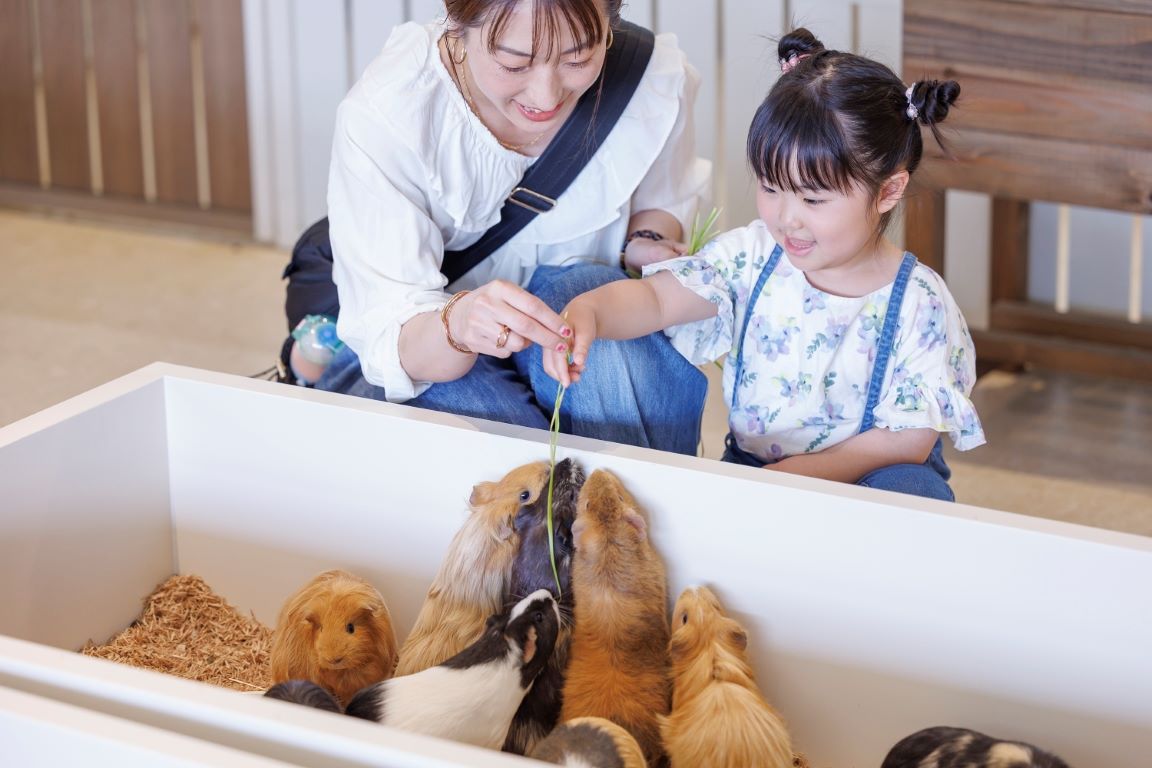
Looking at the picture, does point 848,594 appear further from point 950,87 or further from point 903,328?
point 950,87

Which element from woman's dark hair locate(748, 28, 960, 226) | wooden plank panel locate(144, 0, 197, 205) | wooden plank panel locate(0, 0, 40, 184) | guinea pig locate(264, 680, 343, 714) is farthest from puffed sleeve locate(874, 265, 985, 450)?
wooden plank panel locate(0, 0, 40, 184)

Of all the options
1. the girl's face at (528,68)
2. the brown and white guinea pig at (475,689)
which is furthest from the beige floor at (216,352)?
the brown and white guinea pig at (475,689)

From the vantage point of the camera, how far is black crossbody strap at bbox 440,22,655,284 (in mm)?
1483

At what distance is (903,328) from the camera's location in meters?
1.34

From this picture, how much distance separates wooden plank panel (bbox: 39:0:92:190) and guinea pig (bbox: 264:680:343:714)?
268 cm

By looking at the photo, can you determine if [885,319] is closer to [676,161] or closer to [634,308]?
[634,308]

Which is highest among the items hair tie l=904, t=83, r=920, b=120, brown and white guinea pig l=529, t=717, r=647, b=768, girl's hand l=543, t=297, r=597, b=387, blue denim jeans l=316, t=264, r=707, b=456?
hair tie l=904, t=83, r=920, b=120

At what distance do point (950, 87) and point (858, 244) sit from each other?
0.17m

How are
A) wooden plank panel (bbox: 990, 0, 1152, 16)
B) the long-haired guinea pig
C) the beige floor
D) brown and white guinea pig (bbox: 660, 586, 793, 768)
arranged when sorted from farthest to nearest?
the beige floor, wooden plank panel (bbox: 990, 0, 1152, 16), the long-haired guinea pig, brown and white guinea pig (bbox: 660, 586, 793, 768)

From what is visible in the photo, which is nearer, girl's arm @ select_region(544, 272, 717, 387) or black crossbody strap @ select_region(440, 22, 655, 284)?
girl's arm @ select_region(544, 272, 717, 387)

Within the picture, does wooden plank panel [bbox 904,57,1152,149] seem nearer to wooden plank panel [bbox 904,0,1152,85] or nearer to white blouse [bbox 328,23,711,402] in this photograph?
wooden plank panel [bbox 904,0,1152,85]

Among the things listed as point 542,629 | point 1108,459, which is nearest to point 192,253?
point 1108,459

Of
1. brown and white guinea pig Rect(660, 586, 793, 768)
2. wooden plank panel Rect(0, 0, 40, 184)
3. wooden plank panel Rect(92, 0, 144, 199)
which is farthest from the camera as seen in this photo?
wooden plank panel Rect(0, 0, 40, 184)

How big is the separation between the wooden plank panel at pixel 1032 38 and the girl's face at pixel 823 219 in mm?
746
